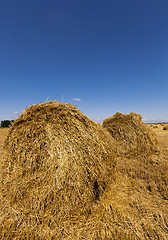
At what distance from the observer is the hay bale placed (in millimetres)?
5934

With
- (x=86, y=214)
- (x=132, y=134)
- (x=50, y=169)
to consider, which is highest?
(x=132, y=134)

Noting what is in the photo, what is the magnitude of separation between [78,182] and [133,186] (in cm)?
194

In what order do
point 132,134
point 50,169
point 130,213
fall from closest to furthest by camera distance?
point 130,213
point 50,169
point 132,134

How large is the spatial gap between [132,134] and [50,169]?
5.09m

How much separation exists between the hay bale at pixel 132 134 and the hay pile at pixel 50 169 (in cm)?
326

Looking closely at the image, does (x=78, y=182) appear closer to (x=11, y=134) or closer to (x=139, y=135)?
(x=11, y=134)

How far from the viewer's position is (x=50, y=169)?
97.5 inches

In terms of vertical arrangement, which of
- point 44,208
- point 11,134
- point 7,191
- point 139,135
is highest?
point 11,134

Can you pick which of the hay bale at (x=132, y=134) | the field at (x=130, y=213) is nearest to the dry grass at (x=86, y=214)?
the field at (x=130, y=213)

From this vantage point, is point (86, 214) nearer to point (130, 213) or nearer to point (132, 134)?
point (130, 213)

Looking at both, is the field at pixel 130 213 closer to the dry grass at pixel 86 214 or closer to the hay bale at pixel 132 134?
the dry grass at pixel 86 214

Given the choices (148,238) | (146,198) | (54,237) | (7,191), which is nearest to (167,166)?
(146,198)

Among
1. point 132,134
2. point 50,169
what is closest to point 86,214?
point 50,169

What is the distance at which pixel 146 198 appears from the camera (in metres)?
2.84
